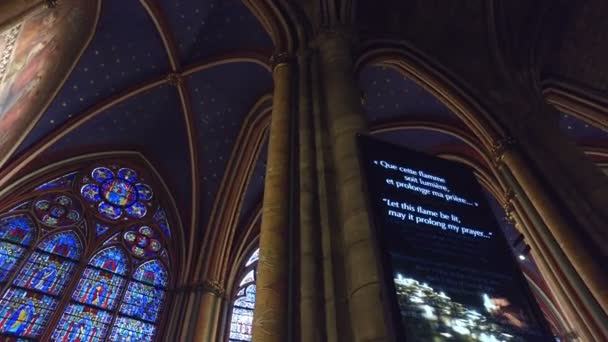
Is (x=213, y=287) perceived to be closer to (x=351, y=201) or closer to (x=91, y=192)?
(x=91, y=192)

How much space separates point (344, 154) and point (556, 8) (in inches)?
326

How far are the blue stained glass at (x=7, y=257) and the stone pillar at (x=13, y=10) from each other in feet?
17.4

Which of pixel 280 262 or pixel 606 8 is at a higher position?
pixel 606 8

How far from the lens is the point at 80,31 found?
7.21 metres

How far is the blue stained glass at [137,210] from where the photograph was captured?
9309 mm

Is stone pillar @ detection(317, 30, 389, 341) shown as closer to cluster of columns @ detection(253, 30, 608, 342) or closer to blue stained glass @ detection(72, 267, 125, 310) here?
cluster of columns @ detection(253, 30, 608, 342)

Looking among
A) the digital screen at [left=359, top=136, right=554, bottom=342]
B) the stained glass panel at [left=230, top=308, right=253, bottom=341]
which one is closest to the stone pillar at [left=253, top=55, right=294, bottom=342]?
the digital screen at [left=359, top=136, right=554, bottom=342]

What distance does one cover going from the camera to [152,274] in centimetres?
860

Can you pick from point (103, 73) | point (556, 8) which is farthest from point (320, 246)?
point (556, 8)

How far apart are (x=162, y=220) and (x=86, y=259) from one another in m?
2.02

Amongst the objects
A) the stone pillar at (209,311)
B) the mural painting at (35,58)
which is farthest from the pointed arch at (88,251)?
the mural painting at (35,58)

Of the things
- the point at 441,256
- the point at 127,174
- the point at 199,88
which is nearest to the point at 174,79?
the point at 199,88

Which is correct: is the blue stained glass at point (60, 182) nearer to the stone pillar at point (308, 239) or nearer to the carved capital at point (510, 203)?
the stone pillar at point (308, 239)

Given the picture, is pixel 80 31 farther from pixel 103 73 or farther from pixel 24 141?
pixel 24 141
